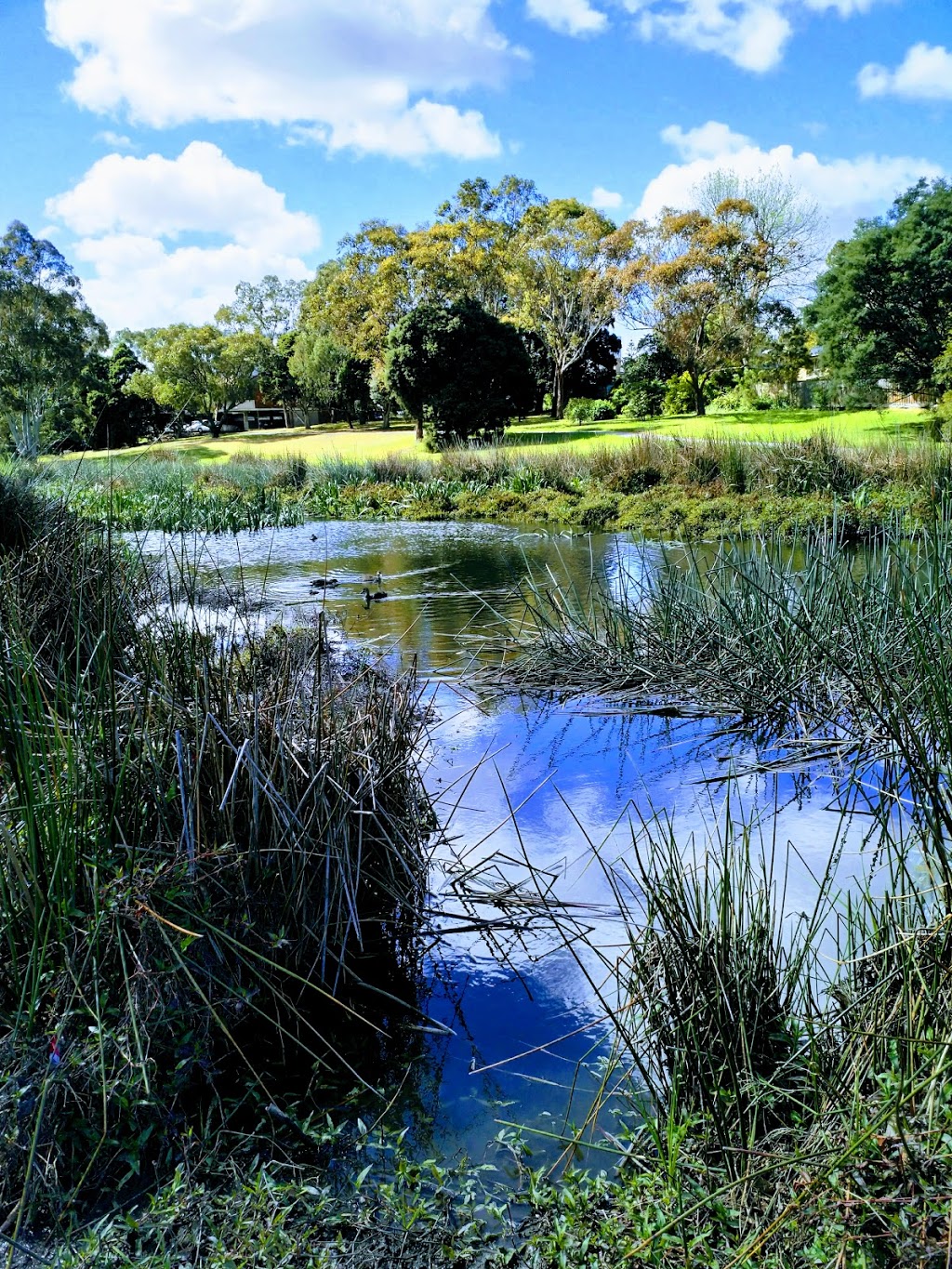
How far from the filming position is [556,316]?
35.5 meters

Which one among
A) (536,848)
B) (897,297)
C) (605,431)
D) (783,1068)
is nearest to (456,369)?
(605,431)

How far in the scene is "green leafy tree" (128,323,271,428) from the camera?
44.7 meters

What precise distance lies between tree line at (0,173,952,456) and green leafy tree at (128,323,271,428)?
A: 55 cm

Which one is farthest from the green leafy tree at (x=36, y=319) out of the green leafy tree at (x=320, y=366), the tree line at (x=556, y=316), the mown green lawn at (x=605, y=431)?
the green leafy tree at (x=320, y=366)

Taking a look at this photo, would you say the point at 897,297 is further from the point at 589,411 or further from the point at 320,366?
the point at 320,366

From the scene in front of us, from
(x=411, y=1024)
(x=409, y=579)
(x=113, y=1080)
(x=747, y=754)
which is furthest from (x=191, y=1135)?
(x=409, y=579)

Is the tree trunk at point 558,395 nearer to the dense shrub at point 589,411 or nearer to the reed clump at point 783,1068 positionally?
the dense shrub at point 589,411

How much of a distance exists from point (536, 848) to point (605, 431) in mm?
25511

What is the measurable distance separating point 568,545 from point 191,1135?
12423mm

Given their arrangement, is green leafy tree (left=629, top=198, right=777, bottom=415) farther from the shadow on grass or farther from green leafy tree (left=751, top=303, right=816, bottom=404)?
the shadow on grass

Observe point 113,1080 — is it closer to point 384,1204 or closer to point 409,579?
point 384,1204

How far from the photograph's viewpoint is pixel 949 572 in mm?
4824

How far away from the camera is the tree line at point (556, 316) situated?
26.8 metres

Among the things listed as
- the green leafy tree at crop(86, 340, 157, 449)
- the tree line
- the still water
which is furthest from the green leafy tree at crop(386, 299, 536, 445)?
the still water
